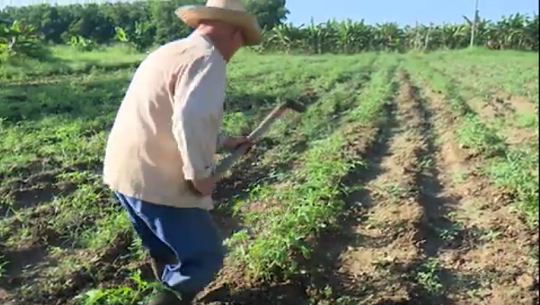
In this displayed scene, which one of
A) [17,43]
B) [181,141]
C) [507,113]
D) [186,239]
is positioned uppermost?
[181,141]

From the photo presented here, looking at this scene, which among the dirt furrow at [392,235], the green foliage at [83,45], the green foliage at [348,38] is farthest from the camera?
the green foliage at [348,38]

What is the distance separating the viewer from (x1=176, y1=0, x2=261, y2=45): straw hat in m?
2.92

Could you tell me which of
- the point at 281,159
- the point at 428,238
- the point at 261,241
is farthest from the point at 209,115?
the point at 281,159

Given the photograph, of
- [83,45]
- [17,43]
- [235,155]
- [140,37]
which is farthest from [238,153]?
[140,37]

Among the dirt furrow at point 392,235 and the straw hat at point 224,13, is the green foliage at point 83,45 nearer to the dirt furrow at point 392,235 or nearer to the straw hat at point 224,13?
the dirt furrow at point 392,235

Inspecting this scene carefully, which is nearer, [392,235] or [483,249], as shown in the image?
[483,249]

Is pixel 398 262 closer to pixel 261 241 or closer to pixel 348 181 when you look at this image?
pixel 261 241

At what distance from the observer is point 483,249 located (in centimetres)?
420

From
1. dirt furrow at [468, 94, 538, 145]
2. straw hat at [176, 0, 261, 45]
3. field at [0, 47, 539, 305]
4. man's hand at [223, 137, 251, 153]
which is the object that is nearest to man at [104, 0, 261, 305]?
straw hat at [176, 0, 261, 45]

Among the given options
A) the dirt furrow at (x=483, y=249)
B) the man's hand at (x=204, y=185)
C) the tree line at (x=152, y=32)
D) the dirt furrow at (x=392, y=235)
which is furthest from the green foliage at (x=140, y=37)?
the man's hand at (x=204, y=185)

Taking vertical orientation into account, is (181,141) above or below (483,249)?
above

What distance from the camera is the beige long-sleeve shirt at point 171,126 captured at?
2.79m

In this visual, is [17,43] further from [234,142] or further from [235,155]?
[235,155]

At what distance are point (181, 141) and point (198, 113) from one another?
12 cm
